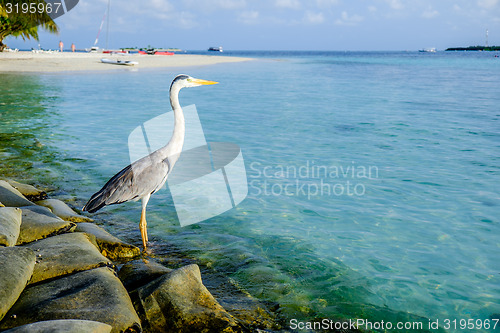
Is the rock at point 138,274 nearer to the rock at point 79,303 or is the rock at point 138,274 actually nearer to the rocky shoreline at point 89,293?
the rocky shoreline at point 89,293

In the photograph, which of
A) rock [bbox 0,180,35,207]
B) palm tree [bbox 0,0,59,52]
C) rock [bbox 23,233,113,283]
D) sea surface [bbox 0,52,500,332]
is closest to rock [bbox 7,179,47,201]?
rock [bbox 0,180,35,207]

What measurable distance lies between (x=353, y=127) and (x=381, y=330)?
42.4 feet

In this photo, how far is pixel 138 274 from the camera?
4527 mm

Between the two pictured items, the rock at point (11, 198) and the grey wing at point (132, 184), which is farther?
the grey wing at point (132, 184)

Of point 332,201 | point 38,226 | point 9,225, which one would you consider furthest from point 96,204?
point 332,201

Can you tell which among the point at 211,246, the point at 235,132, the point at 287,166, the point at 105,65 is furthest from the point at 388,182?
the point at 105,65

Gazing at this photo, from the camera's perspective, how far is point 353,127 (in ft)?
54.9

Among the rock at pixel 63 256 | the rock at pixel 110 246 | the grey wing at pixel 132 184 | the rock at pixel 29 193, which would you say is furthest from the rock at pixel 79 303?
the rock at pixel 29 193

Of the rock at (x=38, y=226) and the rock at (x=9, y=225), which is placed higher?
the rock at (x=9, y=225)

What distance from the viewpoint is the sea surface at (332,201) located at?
17.4 feet

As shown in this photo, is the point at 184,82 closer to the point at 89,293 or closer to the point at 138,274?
the point at 138,274

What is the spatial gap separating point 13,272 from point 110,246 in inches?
68.2

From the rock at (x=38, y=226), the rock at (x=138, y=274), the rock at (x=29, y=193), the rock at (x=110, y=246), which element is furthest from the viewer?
the rock at (x=29, y=193)

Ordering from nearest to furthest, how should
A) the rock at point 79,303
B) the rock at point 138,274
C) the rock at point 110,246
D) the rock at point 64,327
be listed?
the rock at point 64,327 < the rock at point 79,303 < the rock at point 138,274 < the rock at point 110,246
